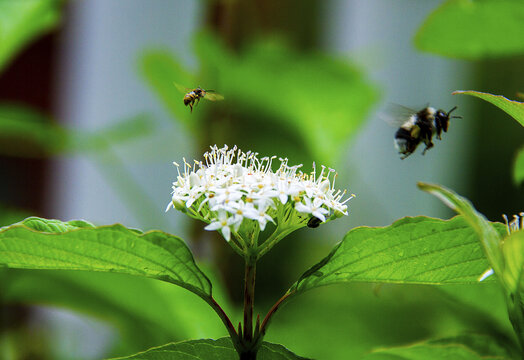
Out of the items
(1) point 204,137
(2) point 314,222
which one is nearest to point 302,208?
(2) point 314,222

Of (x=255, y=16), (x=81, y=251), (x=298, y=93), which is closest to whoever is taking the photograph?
(x=81, y=251)

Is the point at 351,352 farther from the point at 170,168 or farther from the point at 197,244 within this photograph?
the point at 170,168

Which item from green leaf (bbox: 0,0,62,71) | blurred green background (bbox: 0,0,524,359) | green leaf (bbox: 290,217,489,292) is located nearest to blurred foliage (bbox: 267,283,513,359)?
blurred green background (bbox: 0,0,524,359)

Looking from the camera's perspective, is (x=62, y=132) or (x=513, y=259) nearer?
(x=513, y=259)

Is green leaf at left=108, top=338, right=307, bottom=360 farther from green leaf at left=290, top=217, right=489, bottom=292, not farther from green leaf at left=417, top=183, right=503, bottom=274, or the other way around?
green leaf at left=417, top=183, right=503, bottom=274

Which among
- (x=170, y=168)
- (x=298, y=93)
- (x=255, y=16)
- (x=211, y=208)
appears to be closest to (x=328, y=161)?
(x=298, y=93)

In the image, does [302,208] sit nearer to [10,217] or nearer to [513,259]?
[513,259]

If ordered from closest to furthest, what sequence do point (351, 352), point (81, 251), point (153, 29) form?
point (81, 251)
point (351, 352)
point (153, 29)
